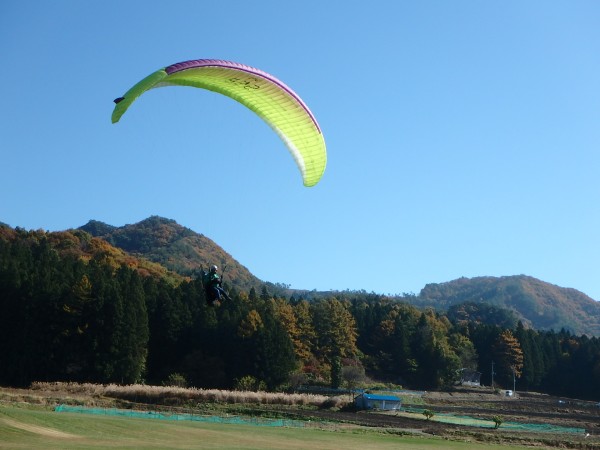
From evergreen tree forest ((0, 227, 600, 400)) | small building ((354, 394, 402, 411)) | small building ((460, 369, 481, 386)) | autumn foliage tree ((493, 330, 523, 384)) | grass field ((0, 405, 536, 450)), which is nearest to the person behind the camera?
grass field ((0, 405, 536, 450))

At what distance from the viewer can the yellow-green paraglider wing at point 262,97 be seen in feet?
64.2

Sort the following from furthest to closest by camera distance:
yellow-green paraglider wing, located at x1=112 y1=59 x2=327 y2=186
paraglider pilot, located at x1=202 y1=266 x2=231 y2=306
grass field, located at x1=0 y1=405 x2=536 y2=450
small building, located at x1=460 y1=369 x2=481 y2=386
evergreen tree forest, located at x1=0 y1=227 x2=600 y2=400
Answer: small building, located at x1=460 y1=369 x2=481 y2=386 < evergreen tree forest, located at x1=0 y1=227 x2=600 y2=400 < grass field, located at x1=0 y1=405 x2=536 y2=450 < paraglider pilot, located at x1=202 y1=266 x2=231 y2=306 < yellow-green paraglider wing, located at x1=112 y1=59 x2=327 y2=186

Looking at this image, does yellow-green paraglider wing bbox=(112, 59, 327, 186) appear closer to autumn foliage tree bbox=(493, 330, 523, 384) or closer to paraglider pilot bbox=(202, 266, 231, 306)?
paraglider pilot bbox=(202, 266, 231, 306)

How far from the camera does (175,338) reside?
7619cm

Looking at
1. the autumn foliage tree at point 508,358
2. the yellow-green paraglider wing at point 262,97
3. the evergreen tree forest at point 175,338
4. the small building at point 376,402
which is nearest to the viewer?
the yellow-green paraglider wing at point 262,97

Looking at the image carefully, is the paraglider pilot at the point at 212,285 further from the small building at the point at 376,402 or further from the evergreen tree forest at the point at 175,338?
the evergreen tree forest at the point at 175,338

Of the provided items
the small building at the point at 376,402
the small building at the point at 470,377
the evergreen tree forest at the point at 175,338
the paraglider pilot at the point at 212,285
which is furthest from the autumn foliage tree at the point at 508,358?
the paraglider pilot at the point at 212,285

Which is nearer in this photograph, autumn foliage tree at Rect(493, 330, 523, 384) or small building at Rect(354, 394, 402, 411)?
small building at Rect(354, 394, 402, 411)

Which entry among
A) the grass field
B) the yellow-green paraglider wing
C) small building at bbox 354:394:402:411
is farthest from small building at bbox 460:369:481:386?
the yellow-green paraglider wing

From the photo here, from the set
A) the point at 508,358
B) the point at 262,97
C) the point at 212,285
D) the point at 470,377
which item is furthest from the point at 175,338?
the point at 262,97

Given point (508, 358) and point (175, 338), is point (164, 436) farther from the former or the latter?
point (508, 358)

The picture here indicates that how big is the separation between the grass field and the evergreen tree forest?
1067 inches

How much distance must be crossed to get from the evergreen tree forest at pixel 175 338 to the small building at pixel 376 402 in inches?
580

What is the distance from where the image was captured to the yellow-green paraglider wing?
64.2 feet
